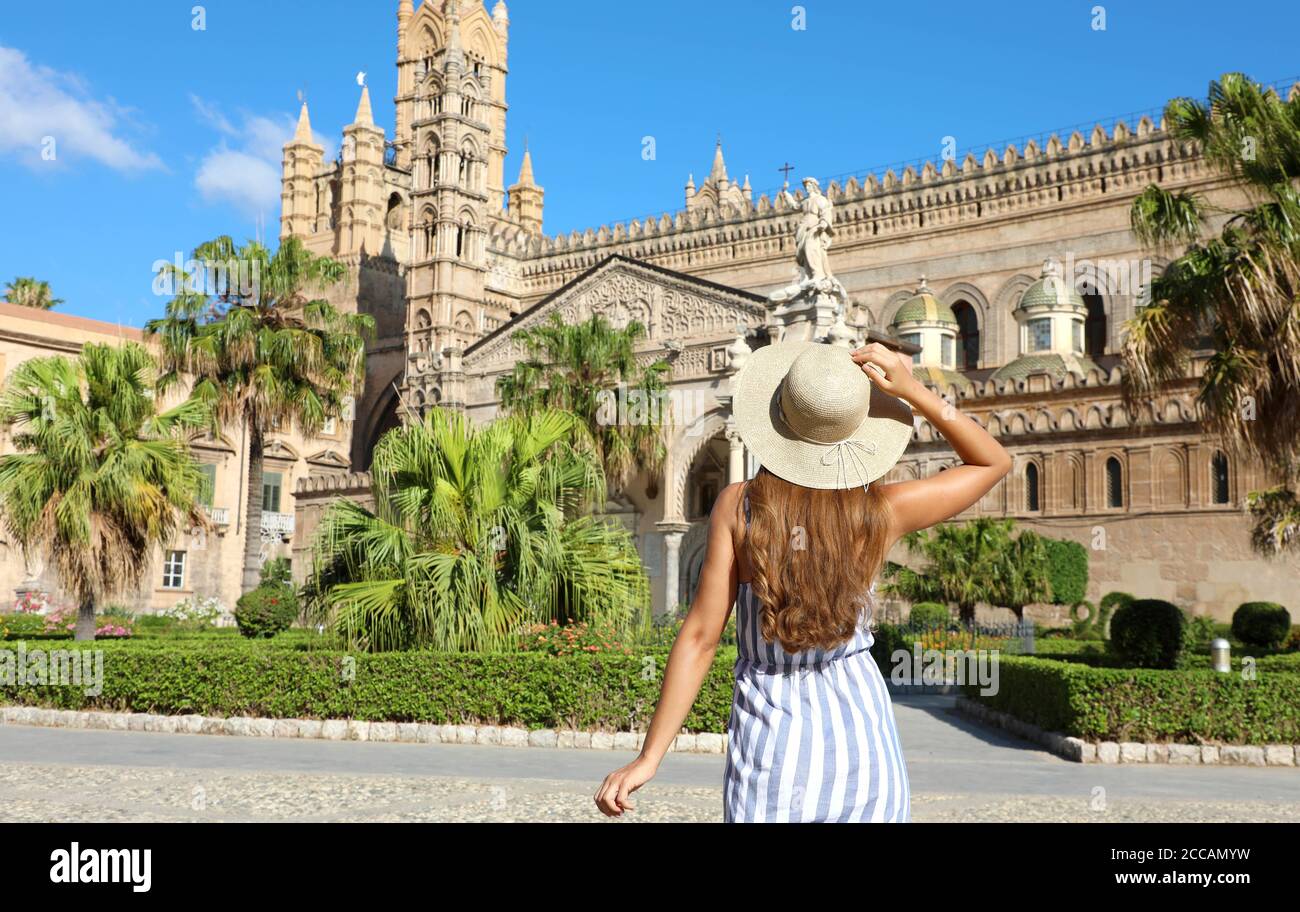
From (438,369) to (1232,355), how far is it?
3311cm

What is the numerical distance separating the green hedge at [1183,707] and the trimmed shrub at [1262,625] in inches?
491

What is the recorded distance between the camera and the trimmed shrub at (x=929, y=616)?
24391 millimetres

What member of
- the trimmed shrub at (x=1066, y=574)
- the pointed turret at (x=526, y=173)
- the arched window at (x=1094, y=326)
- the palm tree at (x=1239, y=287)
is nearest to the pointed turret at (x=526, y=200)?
the pointed turret at (x=526, y=173)

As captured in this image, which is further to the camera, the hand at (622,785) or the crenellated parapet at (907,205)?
the crenellated parapet at (907,205)

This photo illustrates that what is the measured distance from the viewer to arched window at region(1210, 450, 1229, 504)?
28.4 m

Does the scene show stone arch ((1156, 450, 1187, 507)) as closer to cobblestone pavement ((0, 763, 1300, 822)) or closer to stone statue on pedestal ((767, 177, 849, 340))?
stone statue on pedestal ((767, 177, 849, 340))

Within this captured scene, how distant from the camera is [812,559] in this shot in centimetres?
272

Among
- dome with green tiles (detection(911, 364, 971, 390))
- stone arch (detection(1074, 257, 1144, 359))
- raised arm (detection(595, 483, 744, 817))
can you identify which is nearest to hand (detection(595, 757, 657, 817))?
raised arm (detection(595, 483, 744, 817))

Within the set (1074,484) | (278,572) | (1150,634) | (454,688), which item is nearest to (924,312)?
(1074,484)

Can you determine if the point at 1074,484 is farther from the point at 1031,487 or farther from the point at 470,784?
the point at 470,784

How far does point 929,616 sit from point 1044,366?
1590 cm

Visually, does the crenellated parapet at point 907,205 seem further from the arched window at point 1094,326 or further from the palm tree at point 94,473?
the palm tree at point 94,473

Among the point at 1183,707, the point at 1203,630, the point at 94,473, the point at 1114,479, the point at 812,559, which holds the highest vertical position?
the point at 1114,479
